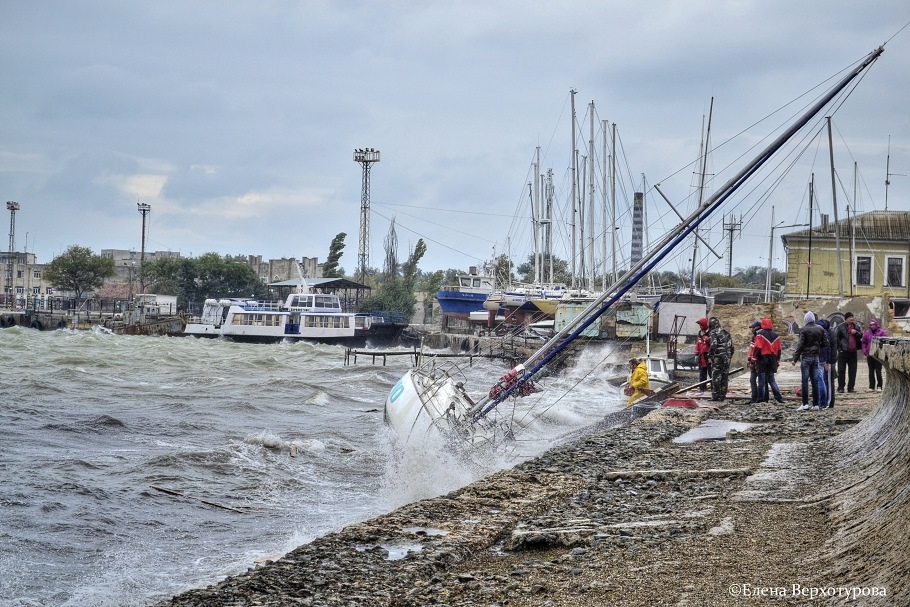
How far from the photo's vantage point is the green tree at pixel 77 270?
103 meters

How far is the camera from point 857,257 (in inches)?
1705

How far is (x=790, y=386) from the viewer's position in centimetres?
2233

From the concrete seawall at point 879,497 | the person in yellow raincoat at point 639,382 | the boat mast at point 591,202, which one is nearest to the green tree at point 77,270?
the boat mast at point 591,202

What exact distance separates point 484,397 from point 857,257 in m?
33.1

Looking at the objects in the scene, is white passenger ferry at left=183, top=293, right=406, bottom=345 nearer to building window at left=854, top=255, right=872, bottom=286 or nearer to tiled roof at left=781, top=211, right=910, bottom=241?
tiled roof at left=781, top=211, right=910, bottom=241

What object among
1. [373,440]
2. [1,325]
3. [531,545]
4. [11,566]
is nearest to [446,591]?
[531,545]

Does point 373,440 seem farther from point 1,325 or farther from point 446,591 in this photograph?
point 1,325

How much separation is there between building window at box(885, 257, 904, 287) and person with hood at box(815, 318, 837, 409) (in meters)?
27.6

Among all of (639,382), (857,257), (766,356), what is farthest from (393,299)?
(766,356)

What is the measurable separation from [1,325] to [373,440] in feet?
244

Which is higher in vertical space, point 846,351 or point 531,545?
point 846,351

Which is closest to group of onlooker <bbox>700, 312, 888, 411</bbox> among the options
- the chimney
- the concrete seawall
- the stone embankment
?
the stone embankment

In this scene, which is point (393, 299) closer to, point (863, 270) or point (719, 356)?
point (863, 270)

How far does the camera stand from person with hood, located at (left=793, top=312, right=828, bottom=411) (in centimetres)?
1568
